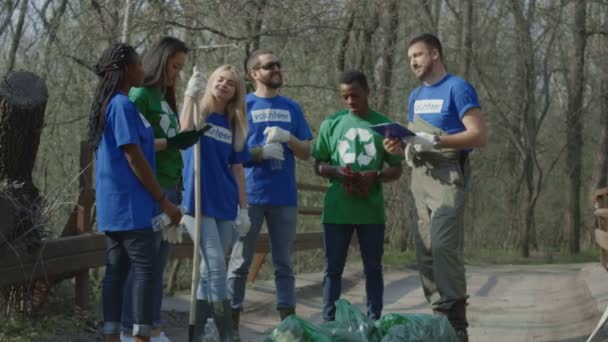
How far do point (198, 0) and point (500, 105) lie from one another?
16.0 metres

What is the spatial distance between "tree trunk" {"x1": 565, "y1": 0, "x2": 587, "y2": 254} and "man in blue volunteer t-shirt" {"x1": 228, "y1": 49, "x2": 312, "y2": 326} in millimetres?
20955

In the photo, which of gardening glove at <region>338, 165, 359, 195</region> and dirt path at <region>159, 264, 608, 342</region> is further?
dirt path at <region>159, 264, 608, 342</region>

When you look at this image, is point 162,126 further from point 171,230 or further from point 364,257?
point 364,257

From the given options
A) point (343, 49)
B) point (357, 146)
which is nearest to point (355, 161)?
point (357, 146)

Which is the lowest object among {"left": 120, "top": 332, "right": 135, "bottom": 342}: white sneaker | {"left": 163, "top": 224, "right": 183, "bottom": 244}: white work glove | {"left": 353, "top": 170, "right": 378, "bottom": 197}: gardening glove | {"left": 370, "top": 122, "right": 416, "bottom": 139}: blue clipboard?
{"left": 120, "top": 332, "right": 135, "bottom": 342}: white sneaker

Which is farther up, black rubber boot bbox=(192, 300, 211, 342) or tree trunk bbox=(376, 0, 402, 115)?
tree trunk bbox=(376, 0, 402, 115)

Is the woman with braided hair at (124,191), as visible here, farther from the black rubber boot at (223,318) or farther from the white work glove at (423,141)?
the white work glove at (423,141)

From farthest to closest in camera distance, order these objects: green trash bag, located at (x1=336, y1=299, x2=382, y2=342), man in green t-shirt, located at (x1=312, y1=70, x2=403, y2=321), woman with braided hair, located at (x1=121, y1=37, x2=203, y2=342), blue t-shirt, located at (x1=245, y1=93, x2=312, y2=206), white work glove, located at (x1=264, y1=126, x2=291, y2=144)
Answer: man in green t-shirt, located at (x1=312, y1=70, x2=403, y2=321) → blue t-shirt, located at (x1=245, y1=93, x2=312, y2=206) → white work glove, located at (x1=264, y1=126, x2=291, y2=144) → woman with braided hair, located at (x1=121, y1=37, x2=203, y2=342) → green trash bag, located at (x1=336, y1=299, x2=382, y2=342)

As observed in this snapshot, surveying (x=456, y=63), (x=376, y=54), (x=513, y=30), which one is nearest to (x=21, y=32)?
(x=376, y=54)

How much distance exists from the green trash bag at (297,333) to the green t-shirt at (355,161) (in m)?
2.10

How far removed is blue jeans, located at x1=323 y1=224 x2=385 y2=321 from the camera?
6863 millimetres

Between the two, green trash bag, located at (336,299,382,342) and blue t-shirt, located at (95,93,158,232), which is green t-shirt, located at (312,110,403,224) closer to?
green trash bag, located at (336,299,382,342)

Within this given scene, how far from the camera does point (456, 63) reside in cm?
2544

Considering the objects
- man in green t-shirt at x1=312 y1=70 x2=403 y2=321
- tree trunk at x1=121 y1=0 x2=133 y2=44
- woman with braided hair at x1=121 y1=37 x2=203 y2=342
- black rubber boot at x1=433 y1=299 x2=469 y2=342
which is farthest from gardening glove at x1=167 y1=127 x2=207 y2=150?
tree trunk at x1=121 y1=0 x2=133 y2=44
